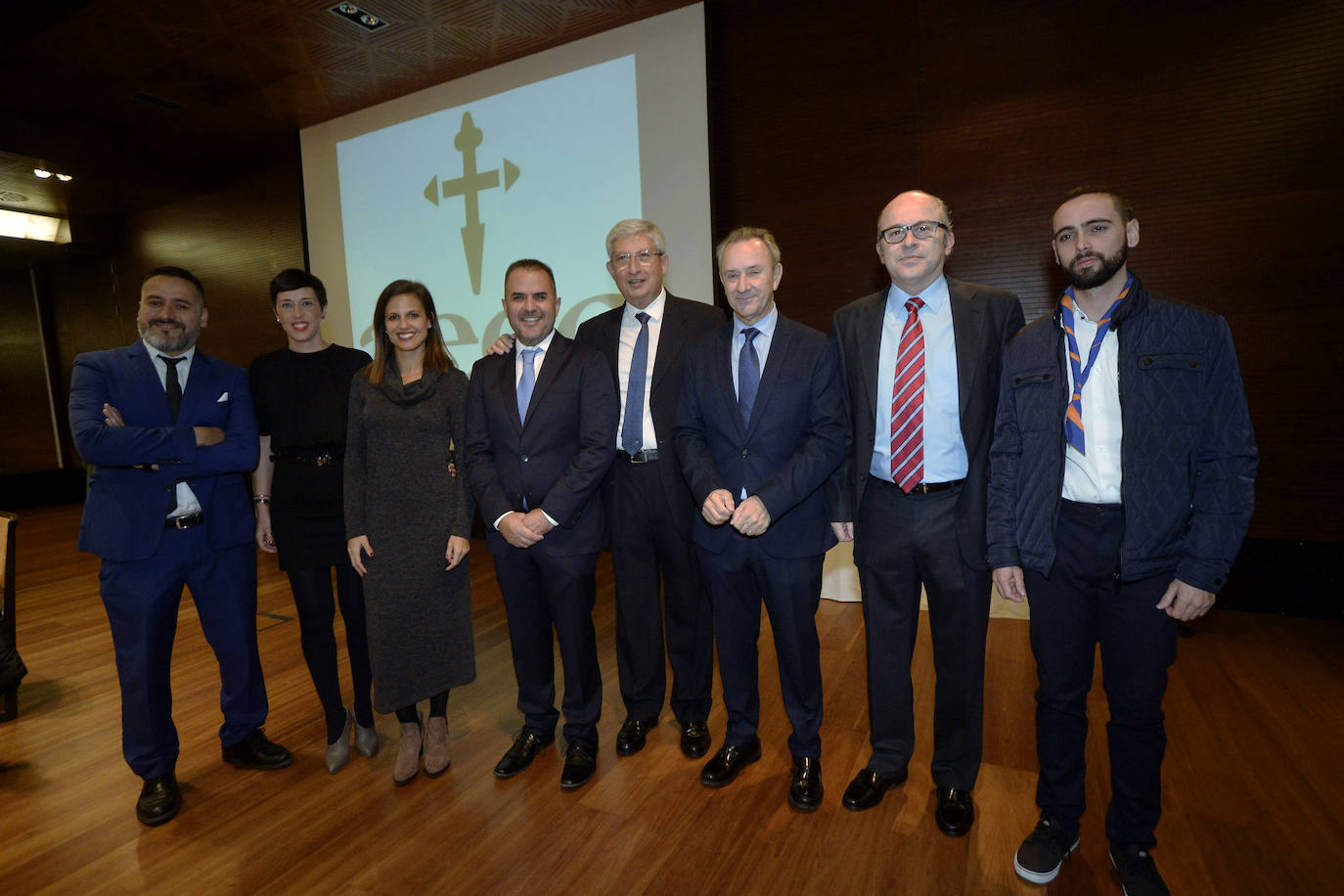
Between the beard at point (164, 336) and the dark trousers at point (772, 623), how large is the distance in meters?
1.93

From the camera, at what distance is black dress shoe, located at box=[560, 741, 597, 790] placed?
7.16 feet

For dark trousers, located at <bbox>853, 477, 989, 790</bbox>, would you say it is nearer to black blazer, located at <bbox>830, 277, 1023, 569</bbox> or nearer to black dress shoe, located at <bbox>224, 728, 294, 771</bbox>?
black blazer, located at <bbox>830, 277, 1023, 569</bbox>

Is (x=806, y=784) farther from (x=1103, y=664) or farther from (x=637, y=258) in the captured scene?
(x=637, y=258)

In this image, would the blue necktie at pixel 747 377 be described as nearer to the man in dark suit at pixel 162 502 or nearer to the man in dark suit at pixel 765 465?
the man in dark suit at pixel 765 465

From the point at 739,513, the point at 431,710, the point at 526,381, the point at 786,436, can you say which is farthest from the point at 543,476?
the point at 431,710

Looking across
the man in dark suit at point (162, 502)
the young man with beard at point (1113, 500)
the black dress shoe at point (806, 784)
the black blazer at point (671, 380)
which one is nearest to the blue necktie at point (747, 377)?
the black blazer at point (671, 380)

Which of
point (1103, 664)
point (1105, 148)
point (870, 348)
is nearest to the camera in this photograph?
point (1103, 664)

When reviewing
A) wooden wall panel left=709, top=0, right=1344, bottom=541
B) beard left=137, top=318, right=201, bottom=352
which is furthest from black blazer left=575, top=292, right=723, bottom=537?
wooden wall panel left=709, top=0, right=1344, bottom=541

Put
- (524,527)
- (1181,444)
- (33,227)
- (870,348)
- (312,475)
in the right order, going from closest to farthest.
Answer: (1181,444) < (870,348) < (524,527) < (312,475) < (33,227)

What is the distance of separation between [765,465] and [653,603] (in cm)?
77

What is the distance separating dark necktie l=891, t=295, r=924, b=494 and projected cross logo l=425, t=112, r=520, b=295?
3.71 m

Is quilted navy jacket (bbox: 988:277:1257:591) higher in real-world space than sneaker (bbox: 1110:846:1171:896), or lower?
higher

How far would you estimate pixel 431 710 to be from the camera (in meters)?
2.36

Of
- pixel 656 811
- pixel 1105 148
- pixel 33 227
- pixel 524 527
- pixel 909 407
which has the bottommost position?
pixel 656 811
